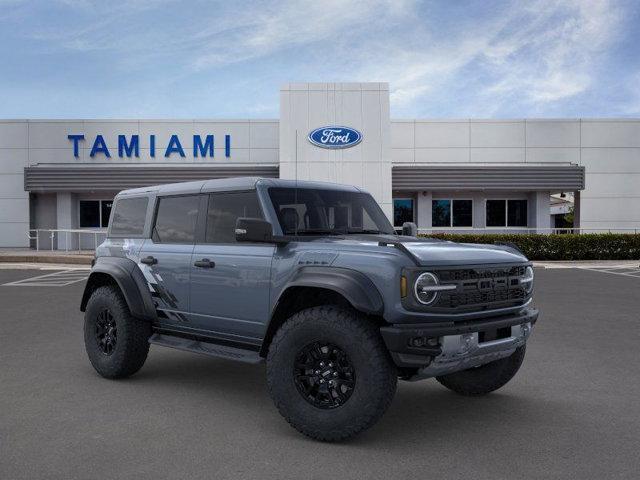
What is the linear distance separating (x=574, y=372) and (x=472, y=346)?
2734mm

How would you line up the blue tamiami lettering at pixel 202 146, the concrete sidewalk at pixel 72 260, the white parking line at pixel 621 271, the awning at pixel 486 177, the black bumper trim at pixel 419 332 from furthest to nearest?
the blue tamiami lettering at pixel 202 146, the awning at pixel 486 177, the concrete sidewalk at pixel 72 260, the white parking line at pixel 621 271, the black bumper trim at pixel 419 332

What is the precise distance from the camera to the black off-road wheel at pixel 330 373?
4055mm

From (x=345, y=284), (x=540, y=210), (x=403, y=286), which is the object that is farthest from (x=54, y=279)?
(x=540, y=210)

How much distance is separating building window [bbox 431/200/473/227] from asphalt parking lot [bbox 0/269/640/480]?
72.7 ft

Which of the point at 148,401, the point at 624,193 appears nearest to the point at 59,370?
the point at 148,401

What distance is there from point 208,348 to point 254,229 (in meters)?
1.33

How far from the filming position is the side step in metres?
4.86

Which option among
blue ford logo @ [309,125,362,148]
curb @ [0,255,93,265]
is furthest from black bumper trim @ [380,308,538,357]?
blue ford logo @ [309,125,362,148]

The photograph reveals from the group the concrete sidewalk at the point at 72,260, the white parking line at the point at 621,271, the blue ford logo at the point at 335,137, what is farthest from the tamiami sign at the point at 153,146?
the white parking line at the point at 621,271

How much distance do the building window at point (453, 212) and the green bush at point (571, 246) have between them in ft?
18.3

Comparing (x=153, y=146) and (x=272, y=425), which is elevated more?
(x=153, y=146)

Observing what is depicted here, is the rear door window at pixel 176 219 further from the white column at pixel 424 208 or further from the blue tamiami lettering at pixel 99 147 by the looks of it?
the blue tamiami lettering at pixel 99 147

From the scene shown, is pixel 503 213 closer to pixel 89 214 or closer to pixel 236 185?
pixel 89 214

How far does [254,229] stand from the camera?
4523 mm
